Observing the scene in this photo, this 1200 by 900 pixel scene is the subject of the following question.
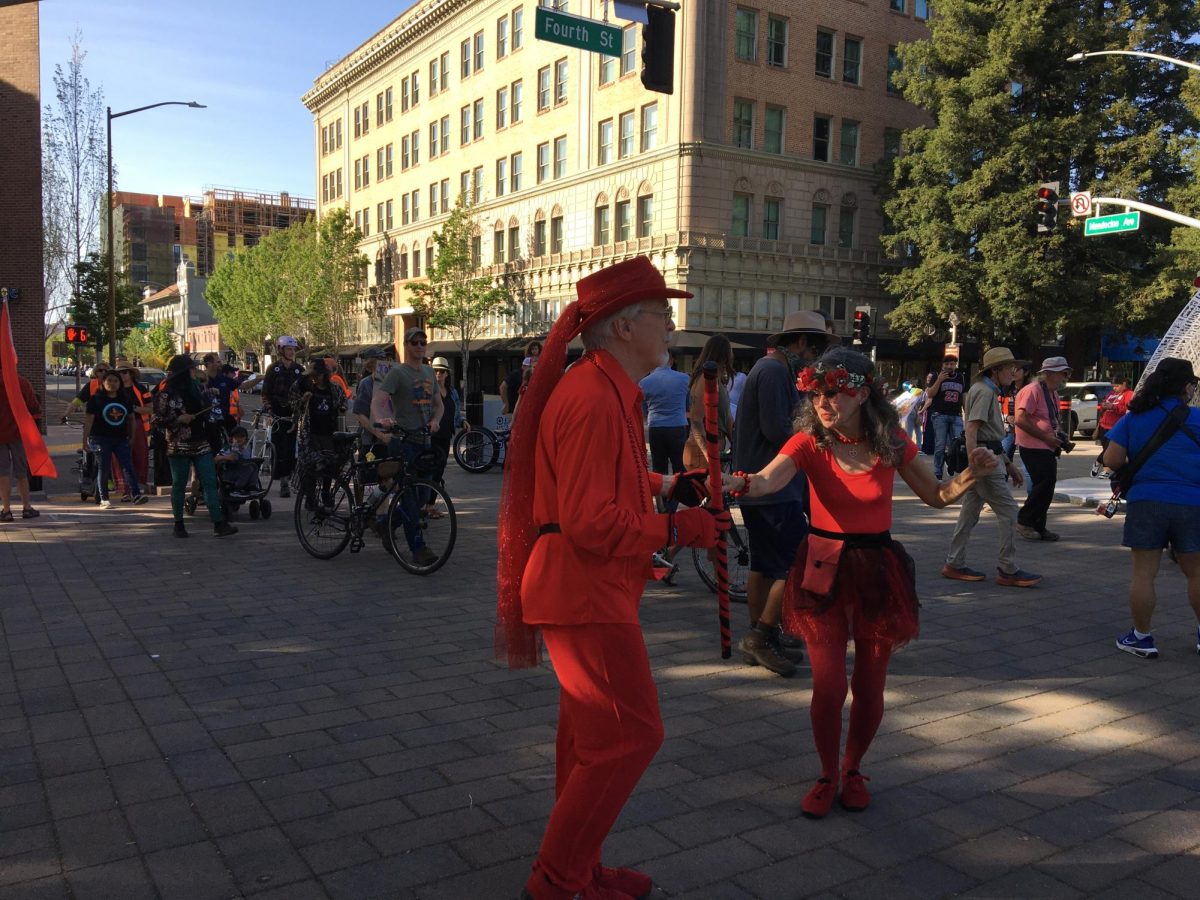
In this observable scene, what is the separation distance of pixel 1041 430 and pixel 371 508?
599 centimetres

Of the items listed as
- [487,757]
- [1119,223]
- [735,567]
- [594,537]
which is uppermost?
[1119,223]

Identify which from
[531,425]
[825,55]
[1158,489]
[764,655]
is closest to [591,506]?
[531,425]

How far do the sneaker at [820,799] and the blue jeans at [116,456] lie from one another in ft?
32.1

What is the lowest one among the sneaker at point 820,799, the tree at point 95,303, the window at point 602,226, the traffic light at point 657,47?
the sneaker at point 820,799

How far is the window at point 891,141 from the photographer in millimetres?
40509

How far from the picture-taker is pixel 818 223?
129ft

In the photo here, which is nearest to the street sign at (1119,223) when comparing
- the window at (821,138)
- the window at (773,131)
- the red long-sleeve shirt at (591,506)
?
the red long-sleeve shirt at (591,506)

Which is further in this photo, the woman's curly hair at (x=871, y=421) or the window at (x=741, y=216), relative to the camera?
the window at (x=741, y=216)

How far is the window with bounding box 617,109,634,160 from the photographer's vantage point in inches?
1474

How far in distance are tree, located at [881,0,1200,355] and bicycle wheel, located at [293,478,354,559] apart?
30.4m

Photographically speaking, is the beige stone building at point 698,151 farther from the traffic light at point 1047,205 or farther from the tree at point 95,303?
the tree at point 95,303

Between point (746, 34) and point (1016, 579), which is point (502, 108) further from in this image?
point (1016, 579)

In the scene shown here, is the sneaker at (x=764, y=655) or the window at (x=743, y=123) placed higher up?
the window at (x=743, y=123)

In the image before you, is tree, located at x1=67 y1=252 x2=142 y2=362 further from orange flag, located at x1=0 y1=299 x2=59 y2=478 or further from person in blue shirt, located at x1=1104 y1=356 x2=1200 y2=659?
person in blue shirt, located at x1=1104 y1=356 x2=1200 y2=659
